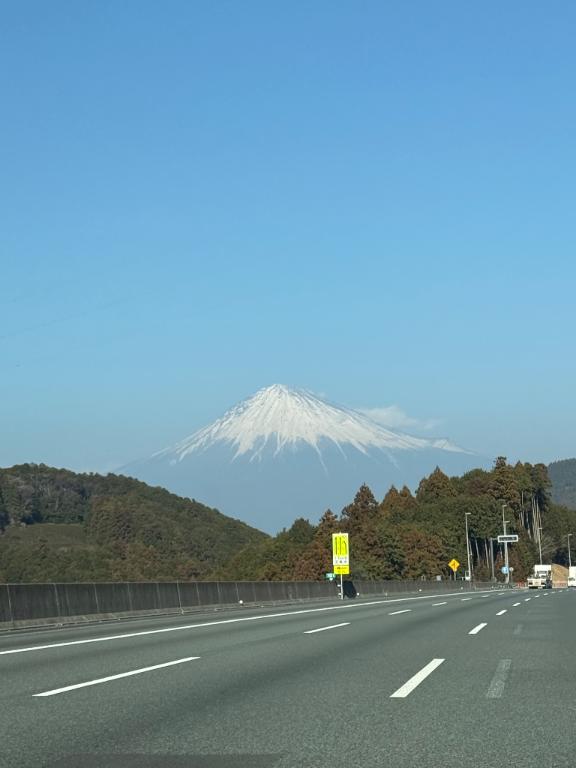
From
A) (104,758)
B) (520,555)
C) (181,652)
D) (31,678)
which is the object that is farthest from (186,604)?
(520,555)

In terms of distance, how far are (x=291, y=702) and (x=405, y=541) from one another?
146601 millimetres

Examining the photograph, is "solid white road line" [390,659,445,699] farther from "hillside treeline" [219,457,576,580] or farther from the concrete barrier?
"hillside treeline" [219,457,576,580]

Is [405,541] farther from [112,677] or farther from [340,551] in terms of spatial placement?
[112,677]

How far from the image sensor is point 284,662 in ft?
46.0

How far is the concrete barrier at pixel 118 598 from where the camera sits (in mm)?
23922

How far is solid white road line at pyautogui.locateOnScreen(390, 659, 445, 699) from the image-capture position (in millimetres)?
10535

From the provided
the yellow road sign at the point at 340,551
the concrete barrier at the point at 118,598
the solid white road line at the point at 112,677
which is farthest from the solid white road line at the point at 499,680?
the yellow road sign at the point at 340,551

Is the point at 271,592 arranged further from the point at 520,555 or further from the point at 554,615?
the point at 520,555

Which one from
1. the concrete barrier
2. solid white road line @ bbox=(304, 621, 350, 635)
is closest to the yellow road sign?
the concrete barrier

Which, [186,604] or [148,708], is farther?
[186,604]

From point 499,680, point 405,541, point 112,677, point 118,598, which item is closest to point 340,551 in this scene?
point 118,598

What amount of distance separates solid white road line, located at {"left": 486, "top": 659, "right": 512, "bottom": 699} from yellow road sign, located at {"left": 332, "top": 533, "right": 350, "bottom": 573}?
3949cm

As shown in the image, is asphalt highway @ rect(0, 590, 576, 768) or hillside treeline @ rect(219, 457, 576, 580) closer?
asphalt highway @ rect(0, 590, 576, 768)

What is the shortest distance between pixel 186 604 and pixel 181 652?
1853 cm
